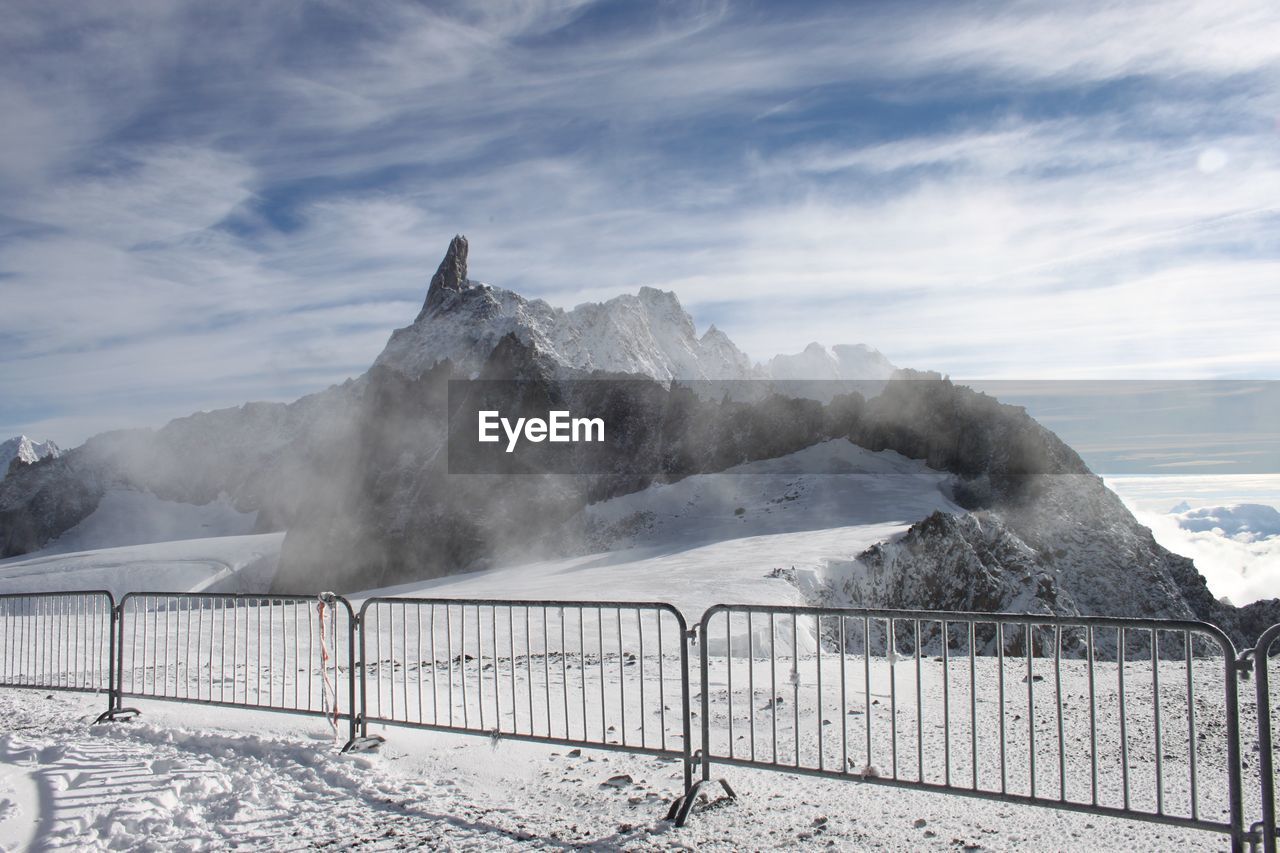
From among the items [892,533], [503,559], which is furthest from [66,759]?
[503,559]

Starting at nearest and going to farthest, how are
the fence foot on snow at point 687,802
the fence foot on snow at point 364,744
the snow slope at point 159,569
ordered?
the fence foot on snow at point 687,802 → the fence foot on snow at point 364,744 → the snow slope at point 159,569

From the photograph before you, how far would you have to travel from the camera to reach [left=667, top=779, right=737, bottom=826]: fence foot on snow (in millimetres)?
4941

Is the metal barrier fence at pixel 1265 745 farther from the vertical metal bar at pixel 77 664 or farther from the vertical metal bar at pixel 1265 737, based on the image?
the vertical metal bar at pixel 77 664

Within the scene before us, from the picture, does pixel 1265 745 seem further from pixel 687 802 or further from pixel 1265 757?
pixel 687 802

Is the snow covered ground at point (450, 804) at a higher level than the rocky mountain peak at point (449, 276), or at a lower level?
lower

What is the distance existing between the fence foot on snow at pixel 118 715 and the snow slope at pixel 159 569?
158 feet

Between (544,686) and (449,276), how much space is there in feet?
325

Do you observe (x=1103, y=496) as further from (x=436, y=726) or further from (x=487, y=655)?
(x=436, y=726)

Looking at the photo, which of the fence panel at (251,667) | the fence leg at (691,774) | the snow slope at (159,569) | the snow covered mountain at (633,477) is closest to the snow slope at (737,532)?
the snow covered mountain at (633,477)

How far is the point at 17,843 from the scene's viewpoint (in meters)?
4.84

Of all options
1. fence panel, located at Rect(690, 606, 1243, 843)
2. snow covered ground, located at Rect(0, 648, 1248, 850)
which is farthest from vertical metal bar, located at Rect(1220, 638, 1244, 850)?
snow covered ground, located at Rect(0, 648, 1248, 850)

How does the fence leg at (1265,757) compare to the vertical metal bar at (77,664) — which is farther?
the vertical metal bar at (77,664)

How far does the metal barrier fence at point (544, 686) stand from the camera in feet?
19.6

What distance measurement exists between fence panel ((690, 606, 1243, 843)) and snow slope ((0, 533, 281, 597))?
5215 centimetres
